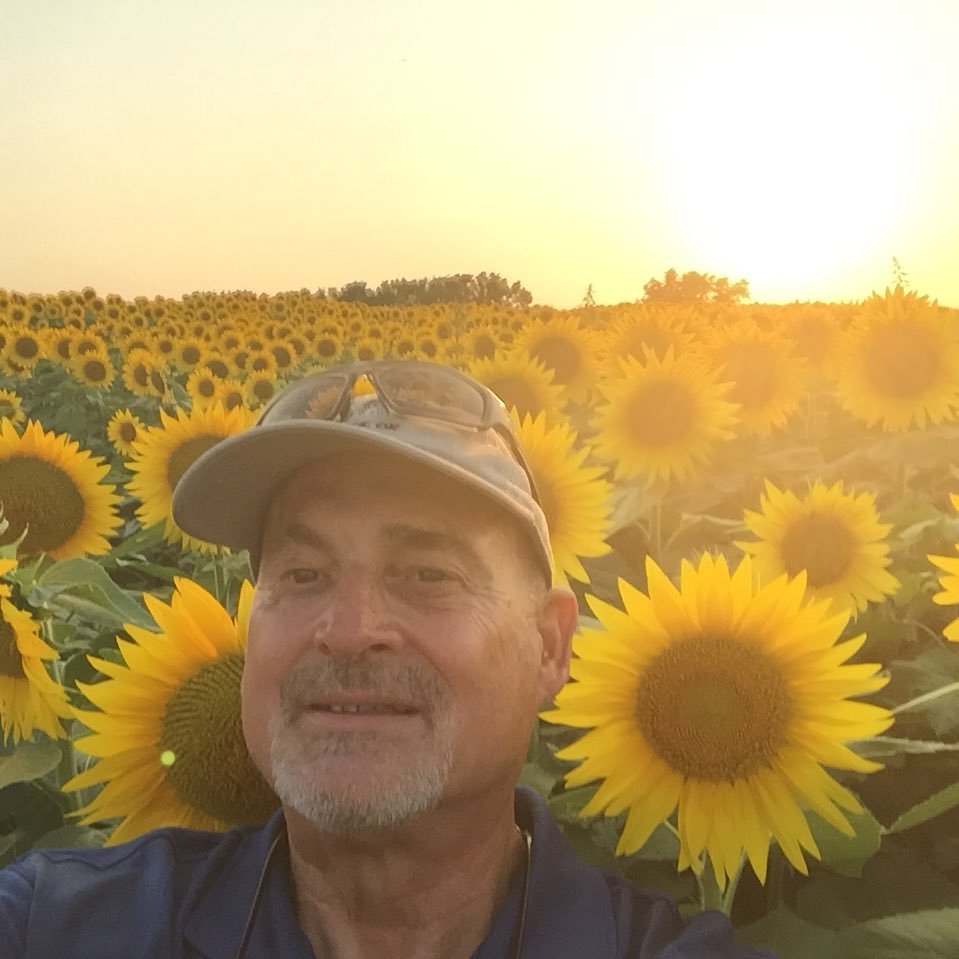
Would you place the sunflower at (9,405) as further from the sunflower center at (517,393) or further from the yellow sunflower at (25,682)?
the yellow sunflower at (25,682)

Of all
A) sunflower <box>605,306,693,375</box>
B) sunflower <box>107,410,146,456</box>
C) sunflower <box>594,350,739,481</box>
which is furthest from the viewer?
sunflower <box>107,410,146,456</box>

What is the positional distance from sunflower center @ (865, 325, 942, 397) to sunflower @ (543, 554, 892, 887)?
3.52m

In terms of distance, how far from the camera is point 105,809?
A: 2521 mm

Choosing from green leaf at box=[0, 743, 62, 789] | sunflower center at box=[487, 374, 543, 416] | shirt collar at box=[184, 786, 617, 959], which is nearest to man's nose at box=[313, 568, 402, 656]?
shirt collar at box=[184, 786, 617, 959]

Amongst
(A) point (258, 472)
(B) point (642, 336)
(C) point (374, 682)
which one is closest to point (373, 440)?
(A) point (258, 472)

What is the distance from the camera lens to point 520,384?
6.31 m

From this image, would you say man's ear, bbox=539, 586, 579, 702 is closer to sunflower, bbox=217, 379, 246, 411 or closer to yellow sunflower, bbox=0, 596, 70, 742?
yellow sunflower, bbox=0, 596, 70, 742

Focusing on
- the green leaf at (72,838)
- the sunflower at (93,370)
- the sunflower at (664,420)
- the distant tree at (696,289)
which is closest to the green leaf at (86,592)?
the green leaf at (72,838)

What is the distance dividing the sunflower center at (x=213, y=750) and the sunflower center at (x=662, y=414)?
10.1 feet

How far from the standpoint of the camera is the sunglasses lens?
6.92 feet

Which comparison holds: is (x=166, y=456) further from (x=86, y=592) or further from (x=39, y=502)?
(x=86, y=592)

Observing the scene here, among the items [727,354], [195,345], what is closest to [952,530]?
[727,354]

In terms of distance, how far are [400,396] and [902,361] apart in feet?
13.3

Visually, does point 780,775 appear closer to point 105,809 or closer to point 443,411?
point 443,411
